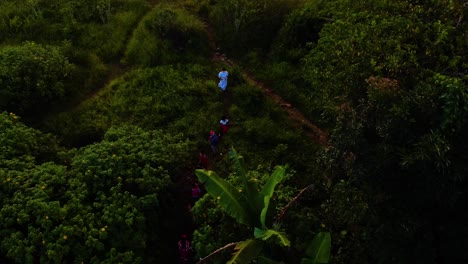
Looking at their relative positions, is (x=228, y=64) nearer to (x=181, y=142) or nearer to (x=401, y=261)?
(x=181, y=142)

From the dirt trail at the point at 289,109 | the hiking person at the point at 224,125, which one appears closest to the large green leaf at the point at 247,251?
the dirt trail at the point at 289,109

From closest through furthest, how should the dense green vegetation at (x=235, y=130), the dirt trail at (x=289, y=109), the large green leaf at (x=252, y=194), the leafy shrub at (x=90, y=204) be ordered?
the dense green vegetation at (x=235, y=130) < the large green leaf at (x=252, y=194) < the leafy shrub at (x=90, y=204) < the dirt trail at (x=289, y=109)

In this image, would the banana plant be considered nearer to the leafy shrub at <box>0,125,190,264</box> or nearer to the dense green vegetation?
the dense green vegetation

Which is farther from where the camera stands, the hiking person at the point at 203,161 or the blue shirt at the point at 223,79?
the blue shirt at the point at 223,79

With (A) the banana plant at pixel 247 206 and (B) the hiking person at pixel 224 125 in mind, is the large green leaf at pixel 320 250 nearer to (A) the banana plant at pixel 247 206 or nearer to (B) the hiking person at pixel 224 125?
(A) the banana plant at pixel 247 206

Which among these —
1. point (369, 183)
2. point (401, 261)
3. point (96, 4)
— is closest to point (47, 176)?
point (369, 183)
